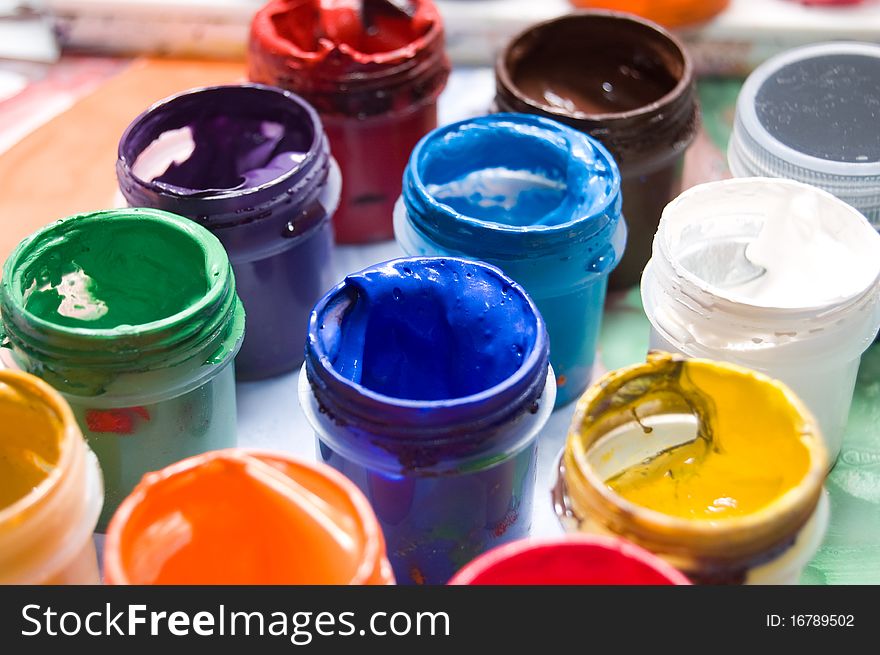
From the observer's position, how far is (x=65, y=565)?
4.17ft

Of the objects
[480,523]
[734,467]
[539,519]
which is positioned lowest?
[539,519]

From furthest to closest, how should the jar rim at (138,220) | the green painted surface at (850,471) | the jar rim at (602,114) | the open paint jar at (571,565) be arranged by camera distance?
the jar rim at (602,114), the green painted surface at (850,471), the jar rim at (138,220), the open paint jar at (571,565)

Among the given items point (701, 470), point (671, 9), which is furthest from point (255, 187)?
point (671, 9)

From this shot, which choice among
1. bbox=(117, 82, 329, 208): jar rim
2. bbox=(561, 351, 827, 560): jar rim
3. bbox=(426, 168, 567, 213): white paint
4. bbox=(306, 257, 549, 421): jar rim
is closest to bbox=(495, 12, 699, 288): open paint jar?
bbox=(426, 168, 567, 213): white paint

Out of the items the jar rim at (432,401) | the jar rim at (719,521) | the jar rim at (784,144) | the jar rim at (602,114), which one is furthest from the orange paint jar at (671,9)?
the jar rim at (719,521)

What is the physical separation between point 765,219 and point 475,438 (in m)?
0.69

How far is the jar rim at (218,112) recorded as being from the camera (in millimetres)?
1750

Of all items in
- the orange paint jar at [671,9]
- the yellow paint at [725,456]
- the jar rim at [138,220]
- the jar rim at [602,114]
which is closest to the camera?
the yellow paint at [725,456]

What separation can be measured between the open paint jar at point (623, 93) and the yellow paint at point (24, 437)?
1.00 metres

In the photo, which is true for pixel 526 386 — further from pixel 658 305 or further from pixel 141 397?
pixel 141 397

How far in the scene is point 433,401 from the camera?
1.46 m

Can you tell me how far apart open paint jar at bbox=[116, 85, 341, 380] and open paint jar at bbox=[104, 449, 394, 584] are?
601 mm

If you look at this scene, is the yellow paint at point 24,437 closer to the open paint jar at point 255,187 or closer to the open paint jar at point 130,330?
the open paint jar at point 130,330

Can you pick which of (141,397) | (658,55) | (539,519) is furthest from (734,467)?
(658,55)
